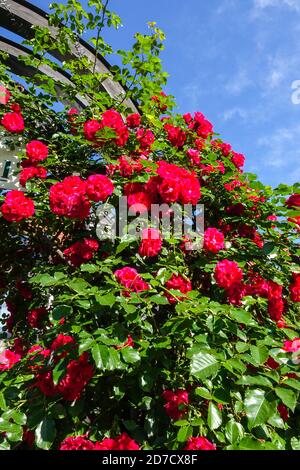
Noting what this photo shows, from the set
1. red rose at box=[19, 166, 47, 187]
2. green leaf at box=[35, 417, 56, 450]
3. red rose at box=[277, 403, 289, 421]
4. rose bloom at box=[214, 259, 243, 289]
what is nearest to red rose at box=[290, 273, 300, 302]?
rose bloom at box=[214, 259, 243, 289]

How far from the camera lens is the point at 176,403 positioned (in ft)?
4.03

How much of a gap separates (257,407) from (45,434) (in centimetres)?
67

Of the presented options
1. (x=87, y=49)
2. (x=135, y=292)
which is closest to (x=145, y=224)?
(x=135, y=292)

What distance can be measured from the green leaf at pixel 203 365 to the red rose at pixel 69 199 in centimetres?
87

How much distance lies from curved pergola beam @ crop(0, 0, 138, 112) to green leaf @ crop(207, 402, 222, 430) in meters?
2.68

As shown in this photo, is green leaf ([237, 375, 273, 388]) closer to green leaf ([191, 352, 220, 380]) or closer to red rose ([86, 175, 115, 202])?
green leaf ([191, 352, 220, 380])

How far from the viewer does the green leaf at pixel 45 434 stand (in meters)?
1.09

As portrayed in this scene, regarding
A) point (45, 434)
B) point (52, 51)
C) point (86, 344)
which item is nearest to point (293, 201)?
point (86, 344)

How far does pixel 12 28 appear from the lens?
10.6 ft

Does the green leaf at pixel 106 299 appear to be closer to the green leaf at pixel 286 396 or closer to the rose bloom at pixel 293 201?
the green leaf at pixel 286 396

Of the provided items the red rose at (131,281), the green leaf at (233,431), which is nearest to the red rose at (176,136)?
the red rose at (131,281)

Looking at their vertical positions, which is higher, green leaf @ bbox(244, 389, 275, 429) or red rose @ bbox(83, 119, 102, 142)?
red rose @ bbox(83, 119, 102, 142)

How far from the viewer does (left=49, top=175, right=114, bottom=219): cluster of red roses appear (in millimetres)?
1577
